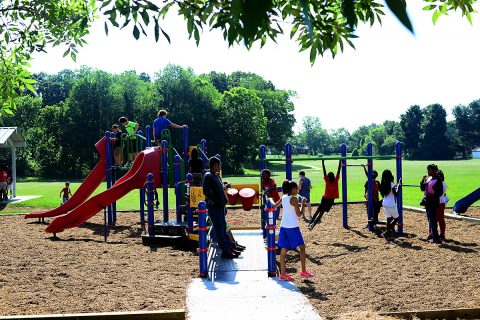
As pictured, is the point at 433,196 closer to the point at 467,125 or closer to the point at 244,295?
the point at 244,295

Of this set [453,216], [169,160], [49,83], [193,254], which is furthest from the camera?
[49,83]

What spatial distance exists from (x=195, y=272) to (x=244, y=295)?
2.37m

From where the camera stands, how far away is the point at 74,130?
Result: 65938mm

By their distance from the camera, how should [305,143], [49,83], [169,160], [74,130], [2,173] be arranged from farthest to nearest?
[305,143]
[49,83]
[74,130]
[2,173]
[169,160]

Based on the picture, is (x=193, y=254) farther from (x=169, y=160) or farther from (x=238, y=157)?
(x=238, y=157)

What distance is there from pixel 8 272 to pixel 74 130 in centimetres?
5746

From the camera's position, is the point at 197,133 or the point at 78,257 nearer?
the point at 78,257

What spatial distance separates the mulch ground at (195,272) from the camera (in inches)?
310

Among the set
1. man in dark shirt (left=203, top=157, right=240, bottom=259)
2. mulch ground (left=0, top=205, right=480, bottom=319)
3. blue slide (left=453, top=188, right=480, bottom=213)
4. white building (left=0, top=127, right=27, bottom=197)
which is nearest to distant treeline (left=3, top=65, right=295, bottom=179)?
white building (left=0, top=127, right=27, bottom=197)

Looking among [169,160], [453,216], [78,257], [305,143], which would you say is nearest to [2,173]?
[169,160]

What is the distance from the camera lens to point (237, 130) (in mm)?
67062

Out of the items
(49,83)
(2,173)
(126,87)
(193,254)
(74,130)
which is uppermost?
(49,83)

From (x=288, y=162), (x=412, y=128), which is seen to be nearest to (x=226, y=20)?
(x=288, y=162)

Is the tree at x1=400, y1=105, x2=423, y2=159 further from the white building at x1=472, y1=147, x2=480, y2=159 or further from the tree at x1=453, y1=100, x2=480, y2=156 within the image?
the white building at x1=472, y1=147, x2=480, y2=159
